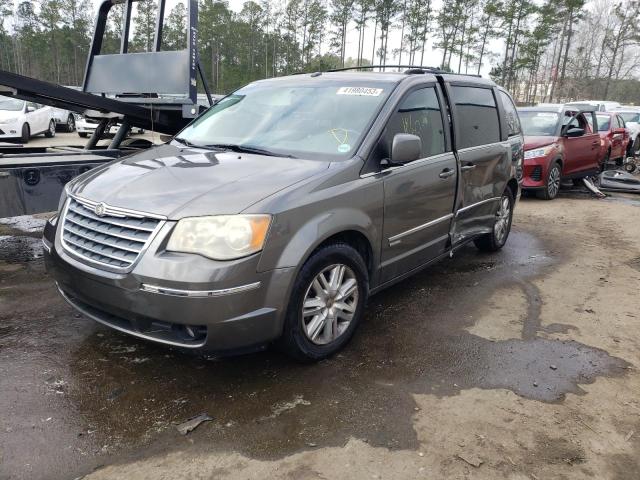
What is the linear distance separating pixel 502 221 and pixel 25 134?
50.7 ft

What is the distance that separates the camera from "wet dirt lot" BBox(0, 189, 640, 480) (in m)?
2.41

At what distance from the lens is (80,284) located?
291 centimetres

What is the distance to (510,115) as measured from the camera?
5988 mm

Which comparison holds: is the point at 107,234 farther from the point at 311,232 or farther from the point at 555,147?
the point at 555,147

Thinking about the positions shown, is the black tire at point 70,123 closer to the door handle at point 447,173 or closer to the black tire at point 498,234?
the black tire at point 498,234

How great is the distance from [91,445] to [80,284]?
2.98 feet

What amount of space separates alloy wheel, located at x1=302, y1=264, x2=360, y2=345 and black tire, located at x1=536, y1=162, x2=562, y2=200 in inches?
305

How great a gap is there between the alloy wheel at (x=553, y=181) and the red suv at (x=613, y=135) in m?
4.13

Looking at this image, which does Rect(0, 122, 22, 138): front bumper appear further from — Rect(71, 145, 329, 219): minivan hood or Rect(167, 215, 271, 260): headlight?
Rect(167, 215, 271, 260): headlight

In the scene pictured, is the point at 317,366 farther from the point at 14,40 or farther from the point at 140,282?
the point at 14,40

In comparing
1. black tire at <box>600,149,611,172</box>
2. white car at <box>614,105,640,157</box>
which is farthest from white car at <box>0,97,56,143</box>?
white car at <box>614,105,640,157</box>

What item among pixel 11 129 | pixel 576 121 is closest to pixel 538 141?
pixel 576 121

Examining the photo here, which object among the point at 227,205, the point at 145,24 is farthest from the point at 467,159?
the point at 145,24

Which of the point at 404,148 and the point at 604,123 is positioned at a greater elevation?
the point at 404,148
